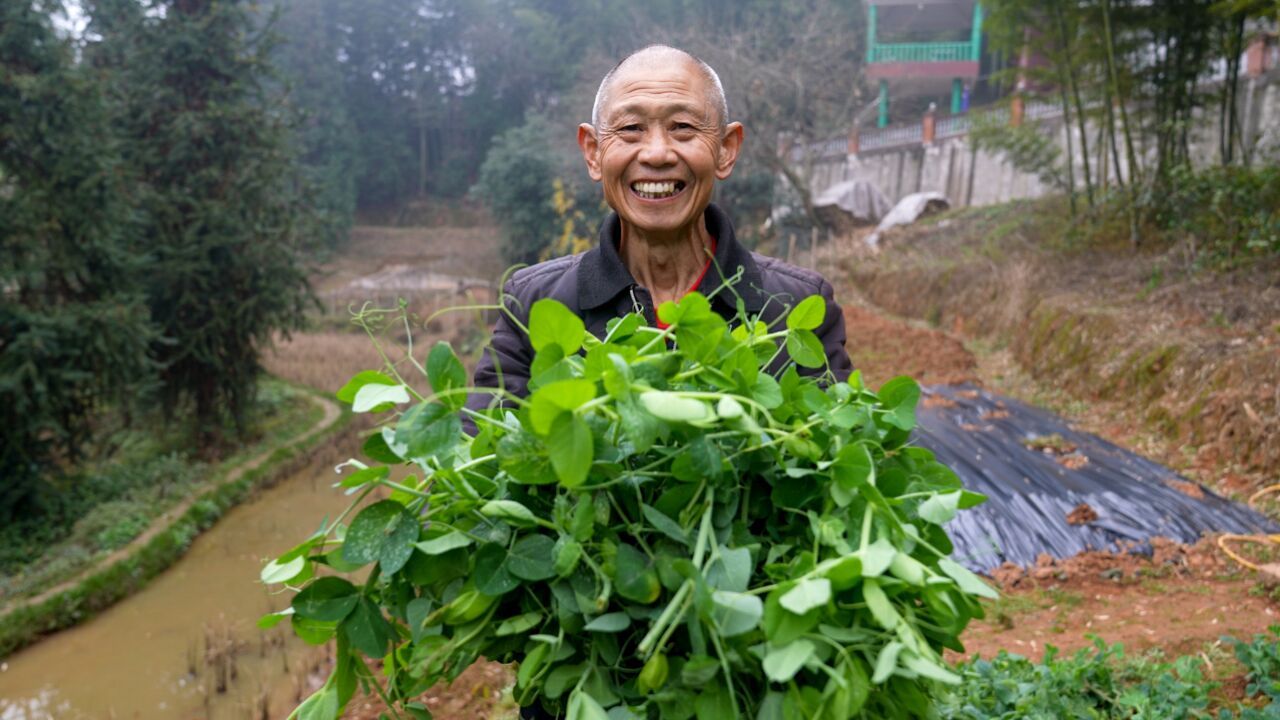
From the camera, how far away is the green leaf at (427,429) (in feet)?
3.04

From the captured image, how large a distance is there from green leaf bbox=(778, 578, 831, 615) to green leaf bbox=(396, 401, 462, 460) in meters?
0.37

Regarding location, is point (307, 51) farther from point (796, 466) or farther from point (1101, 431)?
point (796, 466)

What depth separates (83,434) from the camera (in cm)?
876

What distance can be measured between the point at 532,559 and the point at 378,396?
0.23 metres

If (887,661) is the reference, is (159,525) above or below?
below

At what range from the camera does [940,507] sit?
Result: 3.19 feet

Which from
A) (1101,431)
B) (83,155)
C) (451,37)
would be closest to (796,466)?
(1101,431)

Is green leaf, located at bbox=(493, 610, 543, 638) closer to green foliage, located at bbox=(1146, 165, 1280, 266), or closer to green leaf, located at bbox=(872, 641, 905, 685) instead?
green leaf, located at bbox=(872, 641, 905, 685)

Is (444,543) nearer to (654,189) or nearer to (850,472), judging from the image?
(850,472)

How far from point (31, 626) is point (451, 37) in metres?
35.6

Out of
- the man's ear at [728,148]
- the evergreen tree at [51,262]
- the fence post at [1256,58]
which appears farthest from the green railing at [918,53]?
the man's ear at [728,148]

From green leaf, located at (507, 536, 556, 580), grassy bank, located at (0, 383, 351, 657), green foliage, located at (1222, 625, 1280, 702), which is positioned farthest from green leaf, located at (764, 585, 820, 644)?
grassy bank, located at (0, 383, 351, 657)

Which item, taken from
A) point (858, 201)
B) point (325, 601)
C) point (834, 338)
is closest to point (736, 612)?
point (325, 601)

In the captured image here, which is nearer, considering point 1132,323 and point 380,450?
point 380,450
